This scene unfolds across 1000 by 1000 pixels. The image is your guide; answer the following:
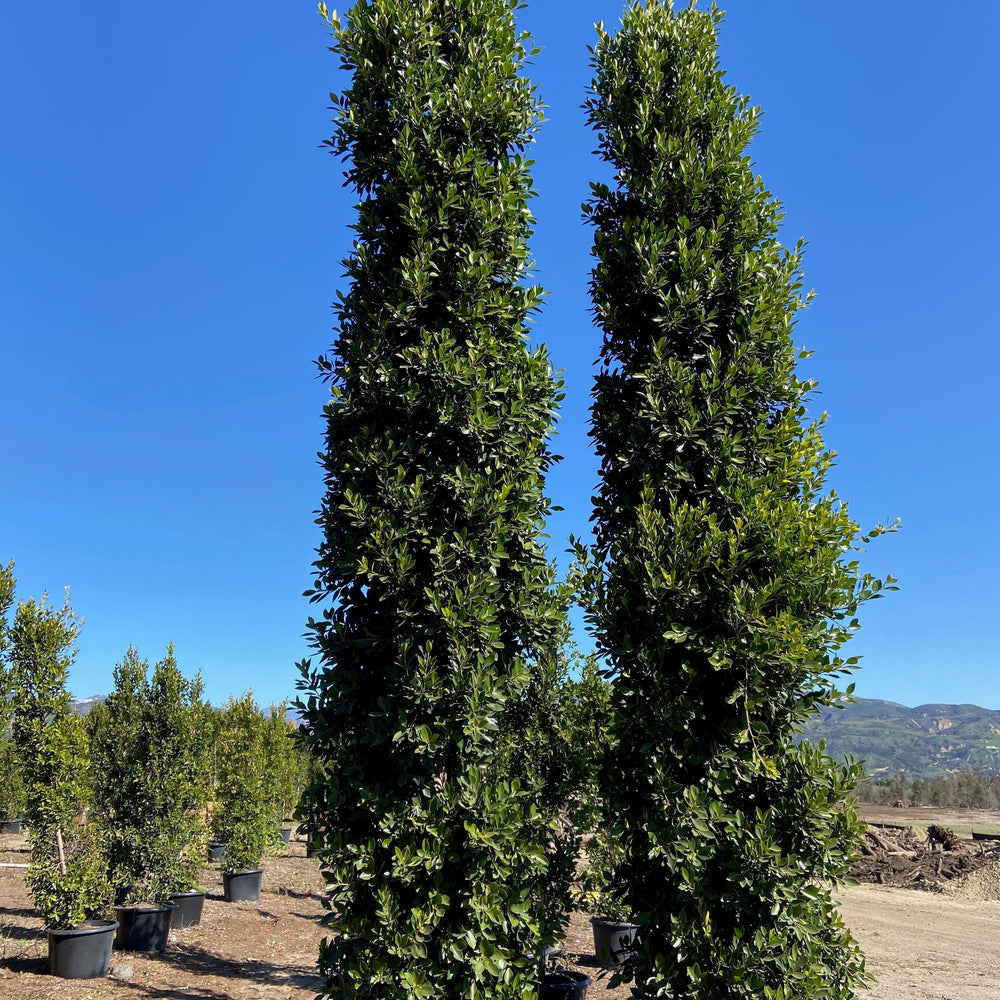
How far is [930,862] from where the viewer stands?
26.1 meters

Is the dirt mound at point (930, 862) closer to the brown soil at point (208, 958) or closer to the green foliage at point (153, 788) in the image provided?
the brown soil at point (208, 958)

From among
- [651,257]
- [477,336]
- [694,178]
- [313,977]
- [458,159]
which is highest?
[458,159]

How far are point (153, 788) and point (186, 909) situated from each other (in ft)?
8.16

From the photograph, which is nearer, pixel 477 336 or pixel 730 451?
pixel 730 451

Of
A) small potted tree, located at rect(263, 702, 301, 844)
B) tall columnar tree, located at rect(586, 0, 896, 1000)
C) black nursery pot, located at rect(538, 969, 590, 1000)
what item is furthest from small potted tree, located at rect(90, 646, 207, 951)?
tall columnar tree, located at rect(586, 0, 896, 1000)

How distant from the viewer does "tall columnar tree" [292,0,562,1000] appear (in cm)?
575

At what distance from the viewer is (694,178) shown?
21.2 ft

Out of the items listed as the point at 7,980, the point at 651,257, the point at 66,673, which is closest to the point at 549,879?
the point at 651,257

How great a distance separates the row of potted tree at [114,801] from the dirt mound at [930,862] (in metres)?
21.5

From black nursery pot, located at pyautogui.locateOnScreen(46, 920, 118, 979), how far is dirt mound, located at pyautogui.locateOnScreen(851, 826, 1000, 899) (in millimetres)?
23469

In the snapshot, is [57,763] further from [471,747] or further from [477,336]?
[477,336]

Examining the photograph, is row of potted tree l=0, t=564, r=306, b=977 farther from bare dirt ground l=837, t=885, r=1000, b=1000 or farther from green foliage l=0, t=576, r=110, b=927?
bare dirt ground l=837, t=885, r=1000, b=1000

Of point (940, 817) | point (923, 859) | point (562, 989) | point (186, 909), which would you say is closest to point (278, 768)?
point (186, 909)

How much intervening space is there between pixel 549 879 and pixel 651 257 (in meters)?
6.30
